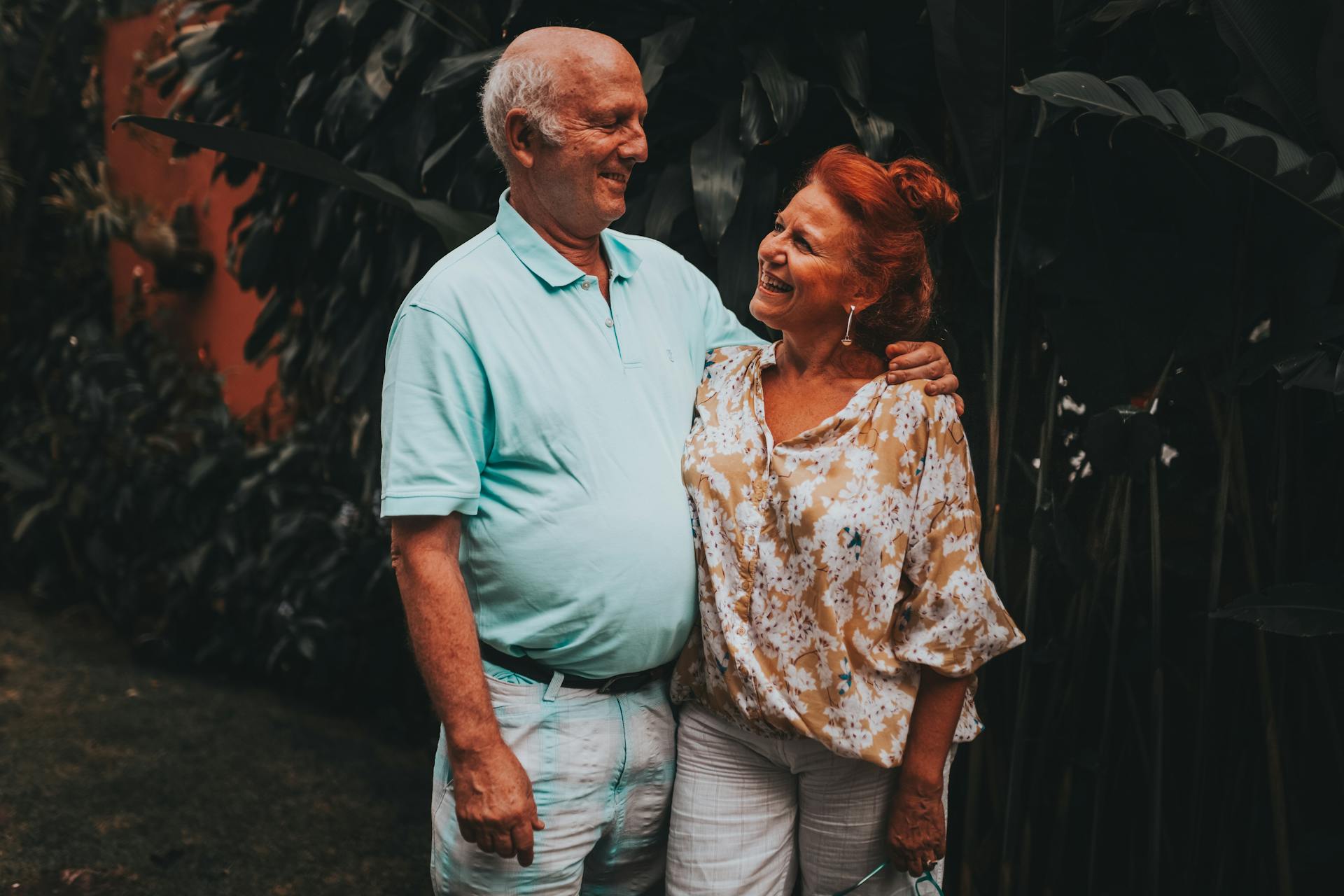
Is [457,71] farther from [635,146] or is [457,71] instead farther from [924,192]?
[924,192]

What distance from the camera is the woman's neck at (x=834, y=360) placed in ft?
5.59

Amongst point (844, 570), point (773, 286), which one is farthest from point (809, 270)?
point (844, 570)

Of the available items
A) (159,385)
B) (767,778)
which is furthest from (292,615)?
(767,778)

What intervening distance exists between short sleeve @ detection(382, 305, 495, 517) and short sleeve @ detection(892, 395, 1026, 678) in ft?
2.02

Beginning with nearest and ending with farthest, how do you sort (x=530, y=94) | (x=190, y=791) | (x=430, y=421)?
(x=430, y=421)
(x=530, y=94)
(x=190, y=791)

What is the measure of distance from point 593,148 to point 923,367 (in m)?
0.56

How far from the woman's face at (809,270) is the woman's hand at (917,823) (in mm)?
673

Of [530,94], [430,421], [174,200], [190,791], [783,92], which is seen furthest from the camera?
[174,200]

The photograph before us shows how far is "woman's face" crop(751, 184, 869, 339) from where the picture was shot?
162 centimetres

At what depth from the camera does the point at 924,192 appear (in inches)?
63.9

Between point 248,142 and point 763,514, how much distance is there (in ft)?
3.52

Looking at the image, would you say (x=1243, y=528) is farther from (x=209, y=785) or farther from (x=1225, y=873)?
(x=209, y=785)

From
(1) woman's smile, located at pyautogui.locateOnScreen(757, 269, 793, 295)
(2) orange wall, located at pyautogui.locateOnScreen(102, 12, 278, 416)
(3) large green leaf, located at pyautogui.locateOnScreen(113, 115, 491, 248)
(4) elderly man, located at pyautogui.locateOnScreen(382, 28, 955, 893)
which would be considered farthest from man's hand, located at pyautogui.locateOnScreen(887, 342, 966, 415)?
(2) orange wall, located at pyautogui.locateOnScreen(102, 12, 278, 416)

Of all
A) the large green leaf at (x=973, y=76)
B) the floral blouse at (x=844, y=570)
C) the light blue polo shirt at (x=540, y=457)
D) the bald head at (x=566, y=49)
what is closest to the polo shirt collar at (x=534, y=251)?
the light blue polo shirt at (x=540, y=457)
